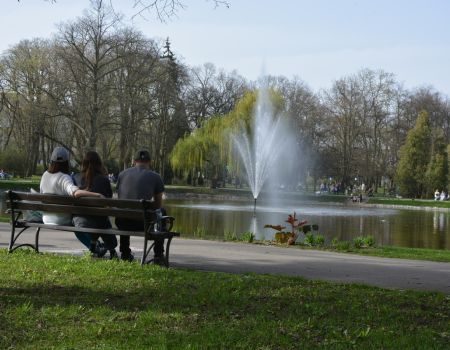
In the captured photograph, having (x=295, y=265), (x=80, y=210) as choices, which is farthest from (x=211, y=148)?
(x=80, y=210)

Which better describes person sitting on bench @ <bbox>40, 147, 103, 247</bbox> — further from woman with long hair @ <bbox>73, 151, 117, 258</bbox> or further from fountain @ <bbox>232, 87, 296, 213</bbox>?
fountain @ <bbox>232, 87, 296, 213</bbox>

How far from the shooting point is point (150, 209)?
27.5 feet

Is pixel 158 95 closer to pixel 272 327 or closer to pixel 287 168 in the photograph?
pixel 287 168

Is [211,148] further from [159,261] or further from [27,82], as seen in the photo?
[159,261]

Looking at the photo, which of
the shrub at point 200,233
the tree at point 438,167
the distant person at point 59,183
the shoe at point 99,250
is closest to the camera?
the shoe at point 99,250

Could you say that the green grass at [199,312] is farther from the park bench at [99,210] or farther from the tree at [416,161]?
the tree at [416,161]

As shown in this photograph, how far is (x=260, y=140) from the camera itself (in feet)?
180

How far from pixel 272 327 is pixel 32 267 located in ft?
11.7

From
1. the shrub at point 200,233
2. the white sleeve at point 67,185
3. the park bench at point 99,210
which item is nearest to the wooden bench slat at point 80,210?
the park bench at point 99,210

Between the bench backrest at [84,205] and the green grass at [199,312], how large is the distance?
2.74 ft

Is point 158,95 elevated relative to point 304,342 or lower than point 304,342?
elevated

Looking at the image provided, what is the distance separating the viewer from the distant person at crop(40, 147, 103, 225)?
9180 millimetres

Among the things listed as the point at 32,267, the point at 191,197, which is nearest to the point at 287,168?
the point at 191,197

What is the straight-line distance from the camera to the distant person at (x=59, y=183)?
918 cm
